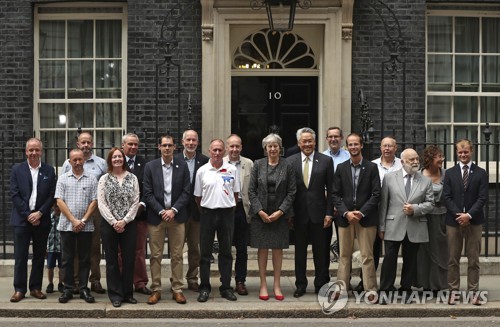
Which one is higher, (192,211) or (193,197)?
(193,197)

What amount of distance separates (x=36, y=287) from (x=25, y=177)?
1.28 m

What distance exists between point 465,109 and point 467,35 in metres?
1.17

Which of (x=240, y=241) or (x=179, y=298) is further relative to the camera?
(x=240, y=241)

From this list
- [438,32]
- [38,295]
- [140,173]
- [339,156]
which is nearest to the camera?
[38,295]

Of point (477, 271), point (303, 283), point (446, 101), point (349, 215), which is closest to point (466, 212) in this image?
point (477, 271)

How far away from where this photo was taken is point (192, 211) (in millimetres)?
10156

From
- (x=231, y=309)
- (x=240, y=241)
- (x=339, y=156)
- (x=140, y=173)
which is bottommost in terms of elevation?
(x=231, y=309)

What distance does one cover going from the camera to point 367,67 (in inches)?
524

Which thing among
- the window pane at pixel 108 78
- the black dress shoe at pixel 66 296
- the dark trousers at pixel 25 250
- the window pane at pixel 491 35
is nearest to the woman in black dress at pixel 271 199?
the black dress shoe at pixel 66 296

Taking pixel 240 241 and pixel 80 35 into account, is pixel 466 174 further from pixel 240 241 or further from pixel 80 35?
pixel 80 35

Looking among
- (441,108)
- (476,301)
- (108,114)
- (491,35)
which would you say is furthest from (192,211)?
(491,35)

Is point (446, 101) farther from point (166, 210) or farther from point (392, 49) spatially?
point (166, 210)

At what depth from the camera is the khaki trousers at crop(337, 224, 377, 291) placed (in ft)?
32.2

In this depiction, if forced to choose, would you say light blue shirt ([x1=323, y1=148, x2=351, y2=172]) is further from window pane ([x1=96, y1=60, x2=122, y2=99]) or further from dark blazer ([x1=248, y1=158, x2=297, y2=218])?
window pane ([x1=96, y1=60, x2=122, y2=99])
